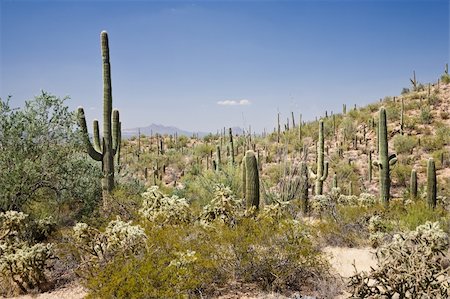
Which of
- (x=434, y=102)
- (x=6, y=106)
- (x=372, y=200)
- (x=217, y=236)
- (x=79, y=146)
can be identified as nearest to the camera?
(x=217, y=236)

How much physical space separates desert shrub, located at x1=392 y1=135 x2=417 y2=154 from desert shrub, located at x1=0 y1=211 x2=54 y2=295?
21.3 meters

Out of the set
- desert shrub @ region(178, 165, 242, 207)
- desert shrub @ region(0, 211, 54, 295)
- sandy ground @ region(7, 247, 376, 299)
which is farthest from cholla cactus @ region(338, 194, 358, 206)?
desert shrub @ region(0, 211, 54, 295)

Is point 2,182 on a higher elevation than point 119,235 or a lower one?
higher

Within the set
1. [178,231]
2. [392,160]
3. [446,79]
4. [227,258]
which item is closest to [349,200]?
[392,160]

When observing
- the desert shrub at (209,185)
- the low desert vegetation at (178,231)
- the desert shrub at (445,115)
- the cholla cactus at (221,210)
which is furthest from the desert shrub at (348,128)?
the cholla cactus at (221,210)

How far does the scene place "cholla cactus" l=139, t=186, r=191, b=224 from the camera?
8.05 m

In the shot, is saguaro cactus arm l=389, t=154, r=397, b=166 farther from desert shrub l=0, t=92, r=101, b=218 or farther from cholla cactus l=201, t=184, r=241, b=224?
desert shrub l=0, t=92, r=101, b=218

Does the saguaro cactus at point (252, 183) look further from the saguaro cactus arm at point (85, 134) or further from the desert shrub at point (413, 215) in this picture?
the saguaro cactus arm at point (85, 134)

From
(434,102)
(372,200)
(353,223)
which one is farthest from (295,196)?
(434,102)

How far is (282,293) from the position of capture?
22.5 ft

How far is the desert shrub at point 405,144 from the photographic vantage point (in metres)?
23.5

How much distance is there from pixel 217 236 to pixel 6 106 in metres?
6.17

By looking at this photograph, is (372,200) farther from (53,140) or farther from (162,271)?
(53,140)

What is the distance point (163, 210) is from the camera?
8.14 metres
